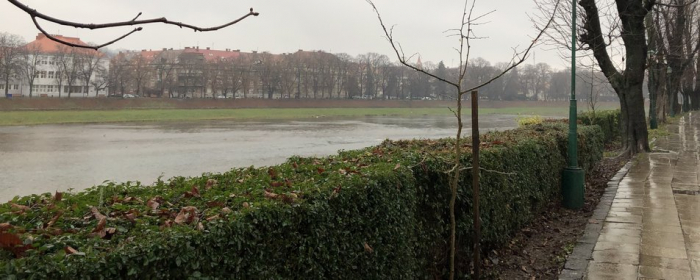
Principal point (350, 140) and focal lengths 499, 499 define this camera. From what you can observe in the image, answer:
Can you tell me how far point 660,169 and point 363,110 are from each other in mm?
61164

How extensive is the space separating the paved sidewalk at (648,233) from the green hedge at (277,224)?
1.13 m

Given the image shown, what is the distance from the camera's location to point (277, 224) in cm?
296

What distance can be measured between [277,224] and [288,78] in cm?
8522

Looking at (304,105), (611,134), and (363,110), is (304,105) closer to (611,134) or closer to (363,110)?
(363,110)

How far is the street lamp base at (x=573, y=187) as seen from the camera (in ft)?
27.3

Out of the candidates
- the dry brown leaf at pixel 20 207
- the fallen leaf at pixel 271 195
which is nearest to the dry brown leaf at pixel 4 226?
the dry brown leaf at pixel 20 207

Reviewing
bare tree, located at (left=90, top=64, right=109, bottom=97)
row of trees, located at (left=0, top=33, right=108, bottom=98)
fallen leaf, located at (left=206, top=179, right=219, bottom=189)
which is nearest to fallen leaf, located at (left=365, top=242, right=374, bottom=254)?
fallen leaf, located at (left=206, top=179, right=219, bottom=189)

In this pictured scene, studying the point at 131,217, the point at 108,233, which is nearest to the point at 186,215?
the point at 131,217

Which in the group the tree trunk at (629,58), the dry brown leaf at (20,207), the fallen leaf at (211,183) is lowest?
the dry brown leaf at (20,207)

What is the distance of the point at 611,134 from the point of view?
2141 centimetres

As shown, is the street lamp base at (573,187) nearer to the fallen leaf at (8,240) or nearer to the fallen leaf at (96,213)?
the fallen leaf at (96,213)

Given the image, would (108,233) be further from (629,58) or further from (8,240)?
(629,58)

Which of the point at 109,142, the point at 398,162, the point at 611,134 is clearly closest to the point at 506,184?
the point at 398,162

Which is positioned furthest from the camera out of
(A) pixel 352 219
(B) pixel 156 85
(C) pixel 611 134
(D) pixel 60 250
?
(B) pixel 156 85
